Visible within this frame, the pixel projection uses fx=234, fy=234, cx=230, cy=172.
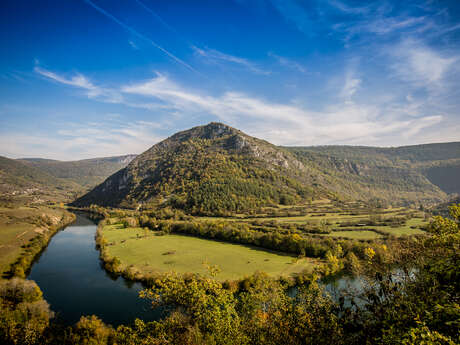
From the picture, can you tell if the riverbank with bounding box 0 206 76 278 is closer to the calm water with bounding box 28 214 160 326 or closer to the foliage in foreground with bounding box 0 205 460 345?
the calm water with bounding box 28 214 160 326

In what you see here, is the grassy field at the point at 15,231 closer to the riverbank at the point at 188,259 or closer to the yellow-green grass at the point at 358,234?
the riverbank at the point at 188,259

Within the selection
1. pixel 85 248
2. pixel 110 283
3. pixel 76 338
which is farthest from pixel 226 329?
pixel 85 248

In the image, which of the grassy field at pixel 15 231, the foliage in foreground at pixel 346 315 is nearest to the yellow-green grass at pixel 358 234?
the foliage in foreground at pixel 346 315

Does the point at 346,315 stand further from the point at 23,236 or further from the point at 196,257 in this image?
the point at 23,236

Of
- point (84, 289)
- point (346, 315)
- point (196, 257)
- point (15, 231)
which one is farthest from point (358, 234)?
point (15, 231)

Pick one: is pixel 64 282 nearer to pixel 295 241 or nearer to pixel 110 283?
pixel 110 283
